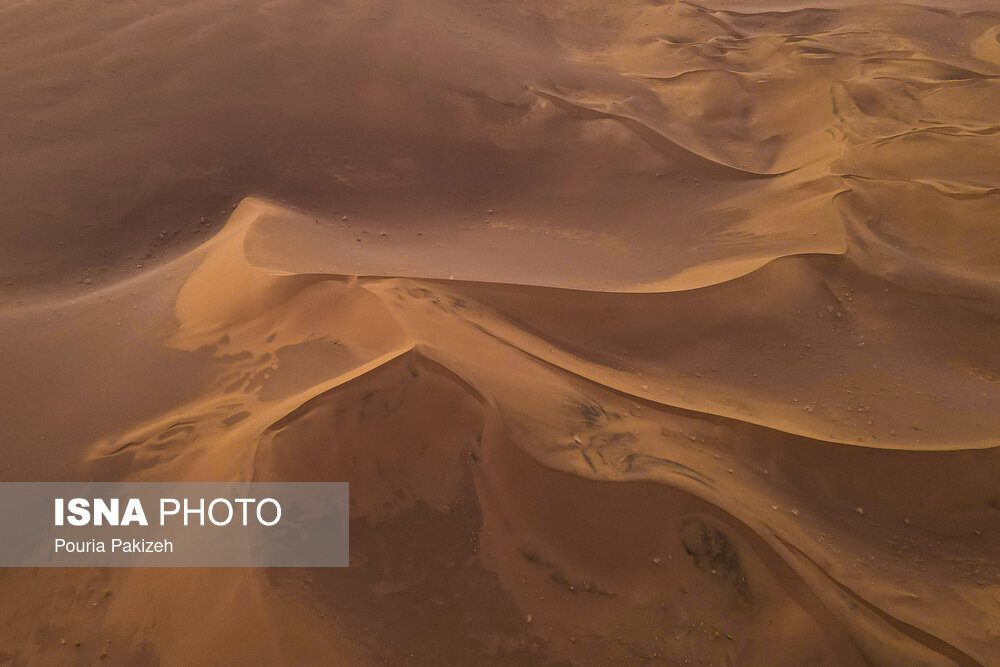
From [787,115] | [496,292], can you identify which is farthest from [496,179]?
[787,115]

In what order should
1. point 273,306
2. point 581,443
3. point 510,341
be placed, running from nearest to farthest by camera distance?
point 581,443, point 510,341, point 273,306

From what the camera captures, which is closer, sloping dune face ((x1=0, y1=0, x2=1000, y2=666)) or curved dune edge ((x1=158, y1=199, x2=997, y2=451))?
sloping dune face ((x1=0, y1=0, x2=1000, y2=666))

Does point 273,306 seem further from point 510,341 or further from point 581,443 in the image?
point 581,443

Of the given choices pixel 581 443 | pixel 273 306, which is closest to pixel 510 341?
pixel 581 443

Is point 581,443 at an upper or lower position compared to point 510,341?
lower

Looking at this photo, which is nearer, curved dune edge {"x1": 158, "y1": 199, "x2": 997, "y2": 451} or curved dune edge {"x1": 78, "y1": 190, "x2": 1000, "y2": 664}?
curved dune edge {"x1": 78, "y1": 190, "x2": 1000, "y2": 664}

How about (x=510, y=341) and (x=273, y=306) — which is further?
(x=273, y=306)

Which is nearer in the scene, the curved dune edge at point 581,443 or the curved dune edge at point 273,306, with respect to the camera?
the curved dune edge at point 581,443

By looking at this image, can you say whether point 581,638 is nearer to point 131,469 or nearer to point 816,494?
point 816,494
